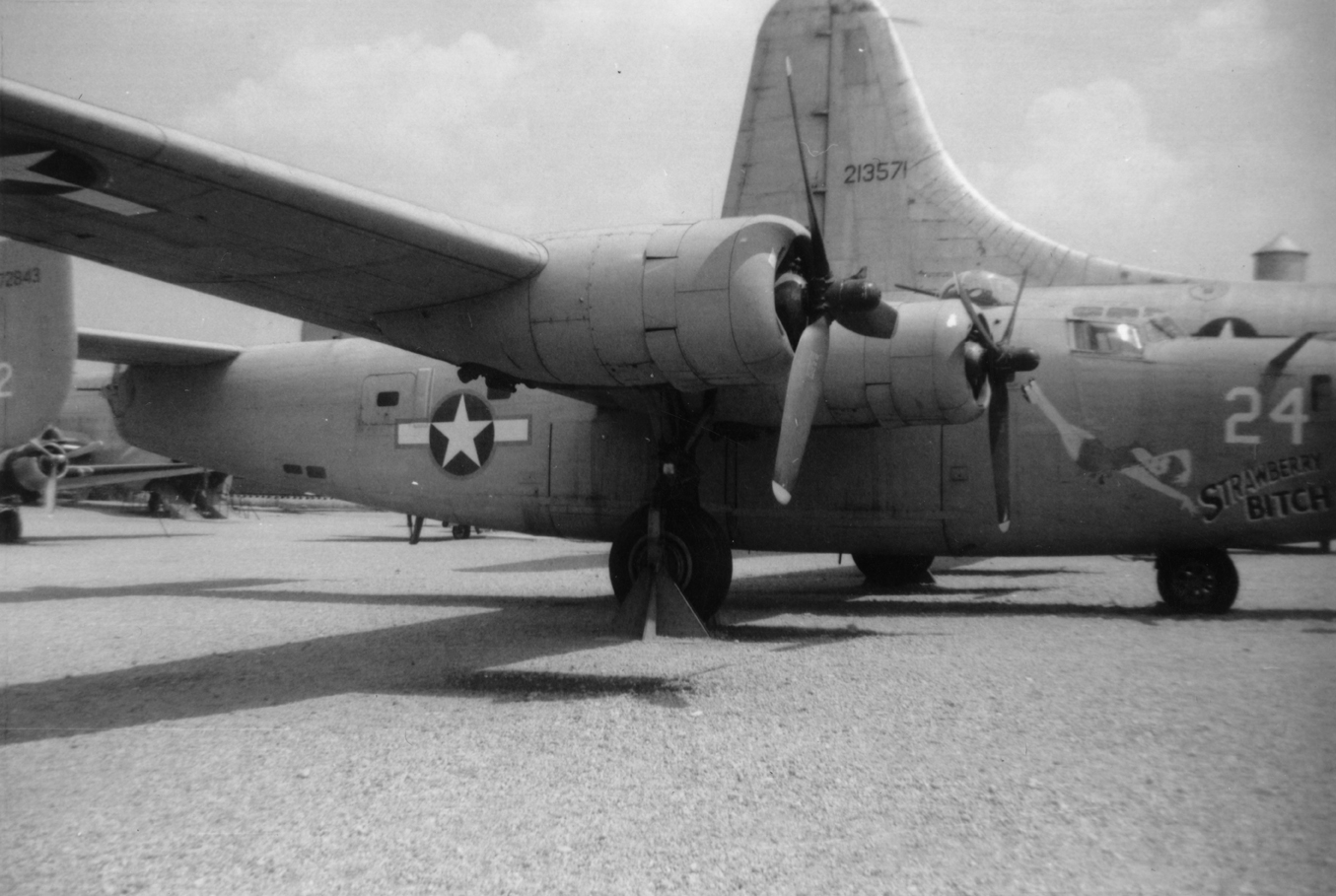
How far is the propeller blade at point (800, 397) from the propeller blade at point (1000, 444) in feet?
7.90

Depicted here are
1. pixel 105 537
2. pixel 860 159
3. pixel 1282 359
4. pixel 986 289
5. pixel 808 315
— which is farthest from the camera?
pixel 105 537

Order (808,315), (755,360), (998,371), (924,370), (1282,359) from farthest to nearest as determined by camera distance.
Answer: (1282,359) < (998,371) < (924,370) < (808,315) < (755,360)

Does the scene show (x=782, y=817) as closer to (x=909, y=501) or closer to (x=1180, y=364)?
(x=909, y=501)

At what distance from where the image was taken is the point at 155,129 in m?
5.14

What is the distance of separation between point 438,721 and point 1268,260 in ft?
29.4

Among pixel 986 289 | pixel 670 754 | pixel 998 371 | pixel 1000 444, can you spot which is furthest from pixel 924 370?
pixel 670 754

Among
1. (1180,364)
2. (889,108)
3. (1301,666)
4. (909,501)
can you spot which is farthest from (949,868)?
(889,108)

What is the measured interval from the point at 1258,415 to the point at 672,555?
508cm

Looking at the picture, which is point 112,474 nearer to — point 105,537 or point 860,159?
point 105,537

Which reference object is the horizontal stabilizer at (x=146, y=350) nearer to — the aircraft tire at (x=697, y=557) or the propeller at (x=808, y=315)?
the aircraft tire at (x=697, y=557)

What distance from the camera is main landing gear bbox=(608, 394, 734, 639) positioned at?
309 inches

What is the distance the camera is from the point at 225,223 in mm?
6031

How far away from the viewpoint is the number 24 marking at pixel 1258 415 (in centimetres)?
856

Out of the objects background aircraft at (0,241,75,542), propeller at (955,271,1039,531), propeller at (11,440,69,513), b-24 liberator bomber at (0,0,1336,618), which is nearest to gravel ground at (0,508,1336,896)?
b-24 liberator bomber at (0,0,1336,618)
